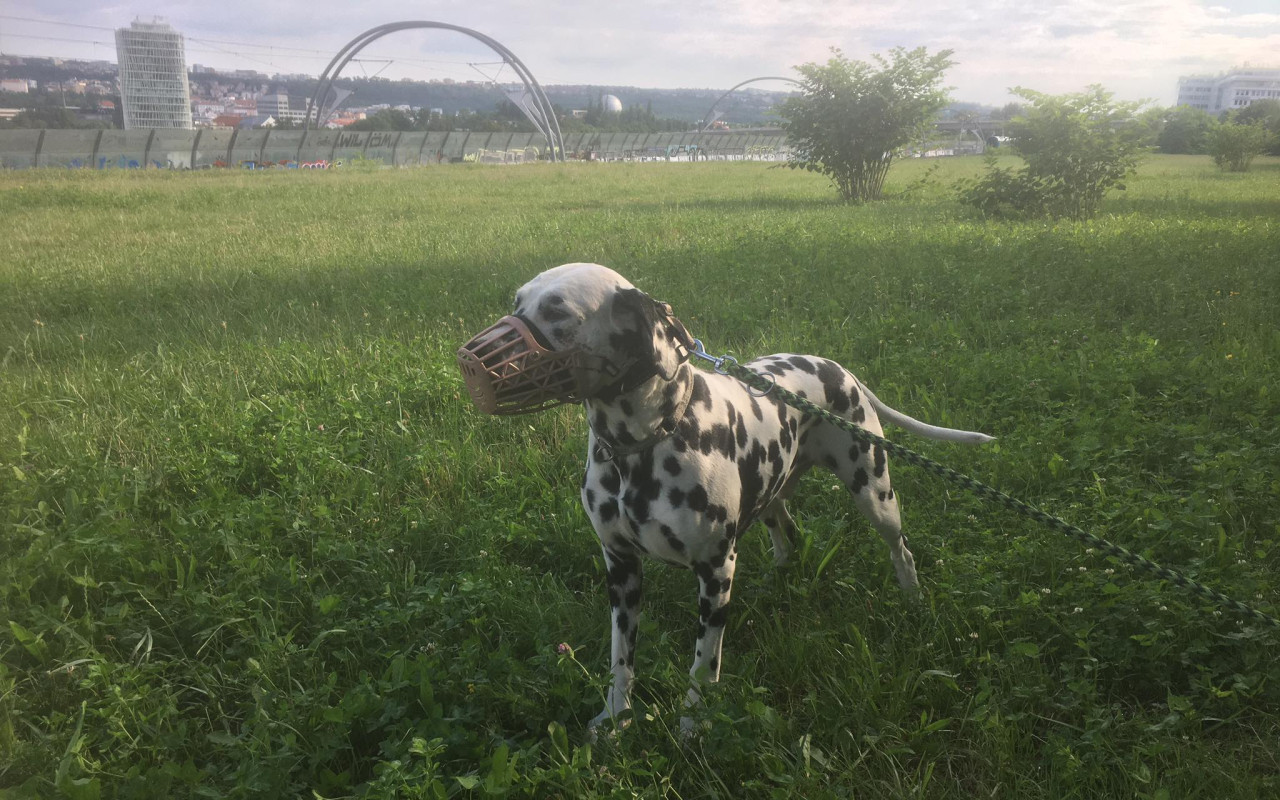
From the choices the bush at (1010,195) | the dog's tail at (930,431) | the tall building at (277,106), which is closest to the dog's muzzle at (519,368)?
the dog's tail at (930,431)

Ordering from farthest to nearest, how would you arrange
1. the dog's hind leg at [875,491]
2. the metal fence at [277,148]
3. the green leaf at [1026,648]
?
the metal fence at [277,148] < the dog's hind leg at [875,491] < the green leaf at [1026,648]

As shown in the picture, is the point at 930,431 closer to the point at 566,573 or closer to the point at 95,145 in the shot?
the point at 566,573

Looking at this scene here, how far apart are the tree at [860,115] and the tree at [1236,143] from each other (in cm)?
1354

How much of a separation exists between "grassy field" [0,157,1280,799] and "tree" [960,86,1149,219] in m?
6.86

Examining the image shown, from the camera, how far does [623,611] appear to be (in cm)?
284

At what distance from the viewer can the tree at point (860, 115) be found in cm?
1991

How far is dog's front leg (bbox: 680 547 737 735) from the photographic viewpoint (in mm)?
2697

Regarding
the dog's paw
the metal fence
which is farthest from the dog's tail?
the metal fence

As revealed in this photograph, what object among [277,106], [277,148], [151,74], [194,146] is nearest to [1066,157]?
[194,146]

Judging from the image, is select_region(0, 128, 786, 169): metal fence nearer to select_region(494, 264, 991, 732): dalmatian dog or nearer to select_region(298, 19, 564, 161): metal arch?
select_region(298, 19, 564, 161): metal arch

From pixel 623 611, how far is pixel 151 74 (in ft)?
170

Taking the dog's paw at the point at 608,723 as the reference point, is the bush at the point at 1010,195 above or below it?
above

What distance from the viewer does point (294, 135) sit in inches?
1676

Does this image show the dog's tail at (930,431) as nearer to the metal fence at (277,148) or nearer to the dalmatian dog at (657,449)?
the dalmatian dog at (657,449)
